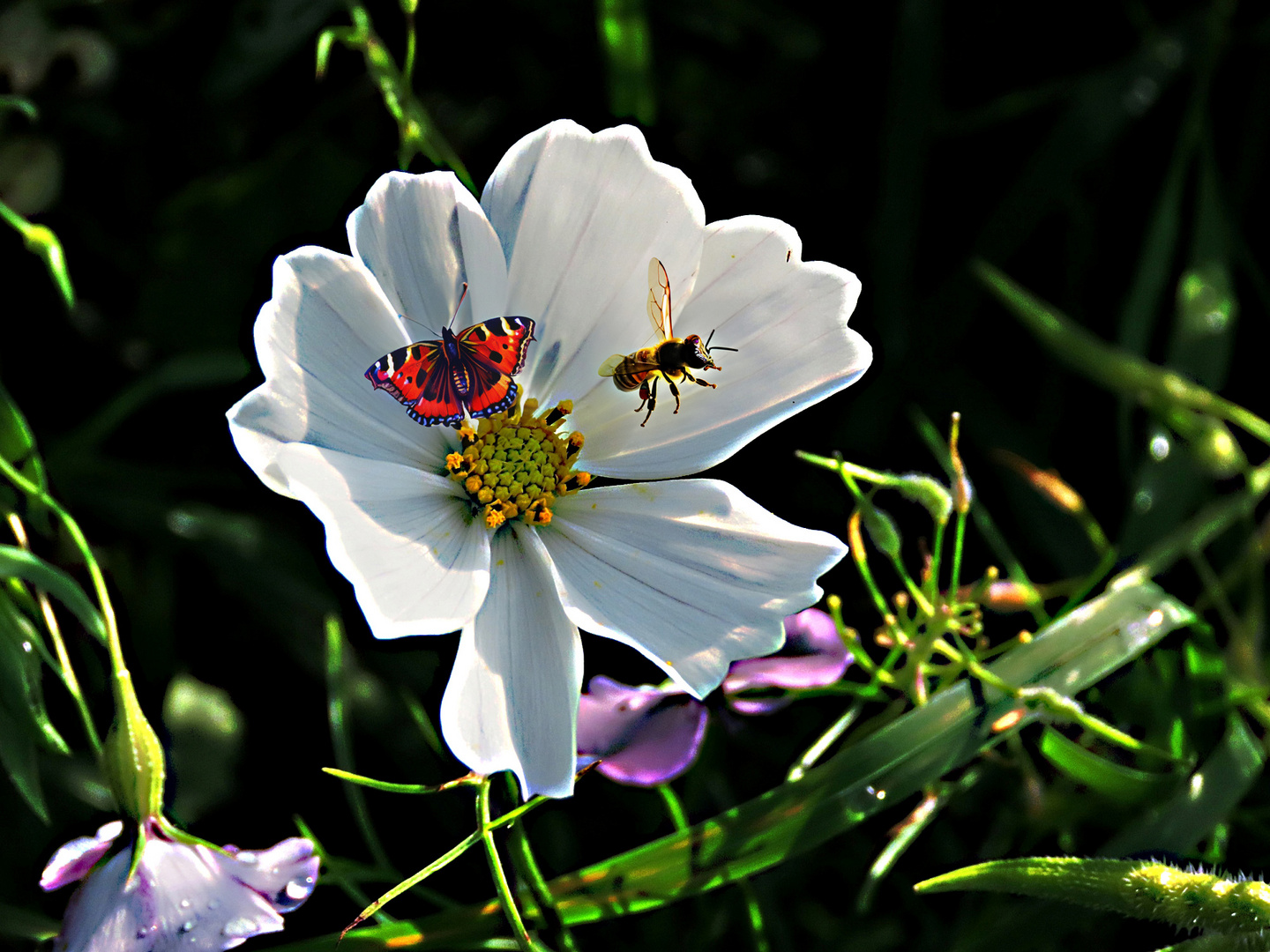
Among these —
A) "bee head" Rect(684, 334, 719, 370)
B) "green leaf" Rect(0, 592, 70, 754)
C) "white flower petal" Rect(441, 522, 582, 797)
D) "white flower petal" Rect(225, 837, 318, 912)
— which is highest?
"bee head" Rect(684, 334, 719, 370)

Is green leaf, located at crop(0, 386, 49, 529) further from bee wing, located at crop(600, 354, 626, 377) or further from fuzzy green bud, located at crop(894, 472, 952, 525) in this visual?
fuzzy green bud, located at crop(894, 472, 952, 525)

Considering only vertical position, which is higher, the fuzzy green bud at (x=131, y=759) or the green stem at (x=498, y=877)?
the fuzzy green bud at (x=131, y=759)

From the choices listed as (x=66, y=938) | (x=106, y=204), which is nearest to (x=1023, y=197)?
(x=106, y=204)

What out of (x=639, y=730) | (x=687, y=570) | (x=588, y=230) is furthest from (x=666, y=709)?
(x=588, y=230)

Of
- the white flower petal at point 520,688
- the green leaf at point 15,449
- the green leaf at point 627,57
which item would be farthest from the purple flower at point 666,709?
the green leaf at point 627,57

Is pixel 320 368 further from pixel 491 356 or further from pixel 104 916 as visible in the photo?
pixel 104 916

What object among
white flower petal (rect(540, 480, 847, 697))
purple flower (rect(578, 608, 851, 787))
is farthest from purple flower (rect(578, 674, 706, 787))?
white flower petal (rect(540, 480, 847, 697))

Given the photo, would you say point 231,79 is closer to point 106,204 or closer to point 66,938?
point 106,204

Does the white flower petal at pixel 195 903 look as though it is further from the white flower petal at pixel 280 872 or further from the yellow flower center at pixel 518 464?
the yellow flower center at pixel 518 464
